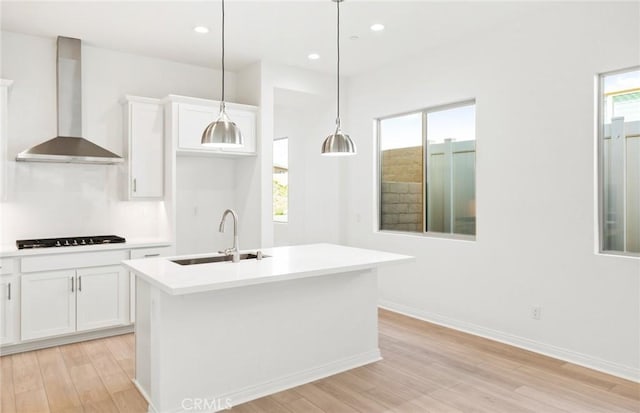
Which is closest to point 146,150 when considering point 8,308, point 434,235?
point 8,308

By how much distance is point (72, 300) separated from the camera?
12.9ft

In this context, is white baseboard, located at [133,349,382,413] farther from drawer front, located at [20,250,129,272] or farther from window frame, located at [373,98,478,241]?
window frame, located at [373,98,478,241]

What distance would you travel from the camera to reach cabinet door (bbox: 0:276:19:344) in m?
3.60

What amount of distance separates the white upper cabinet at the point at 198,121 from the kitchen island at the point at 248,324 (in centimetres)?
180

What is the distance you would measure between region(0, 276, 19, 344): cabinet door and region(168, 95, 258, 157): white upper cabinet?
190cm

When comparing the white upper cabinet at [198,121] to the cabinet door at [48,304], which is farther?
the white upper cabinet at [198,121]

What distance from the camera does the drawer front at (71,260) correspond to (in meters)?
3.72

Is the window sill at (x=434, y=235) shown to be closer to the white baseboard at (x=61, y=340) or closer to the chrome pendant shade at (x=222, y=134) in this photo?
the chrome pendant shade at (x=222, y=134)

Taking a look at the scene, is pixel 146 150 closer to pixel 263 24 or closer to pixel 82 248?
pixel 82 248

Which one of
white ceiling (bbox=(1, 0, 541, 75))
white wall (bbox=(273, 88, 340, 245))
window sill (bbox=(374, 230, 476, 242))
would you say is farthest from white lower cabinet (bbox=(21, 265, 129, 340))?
window sill (bbox=(374, 230, 476, 242))

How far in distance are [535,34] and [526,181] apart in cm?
126

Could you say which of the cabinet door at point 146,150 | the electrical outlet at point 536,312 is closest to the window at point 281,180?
the cabinet door at point 146,150

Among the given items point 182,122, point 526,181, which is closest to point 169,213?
point 182,122

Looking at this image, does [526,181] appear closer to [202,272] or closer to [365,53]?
[365,53]
